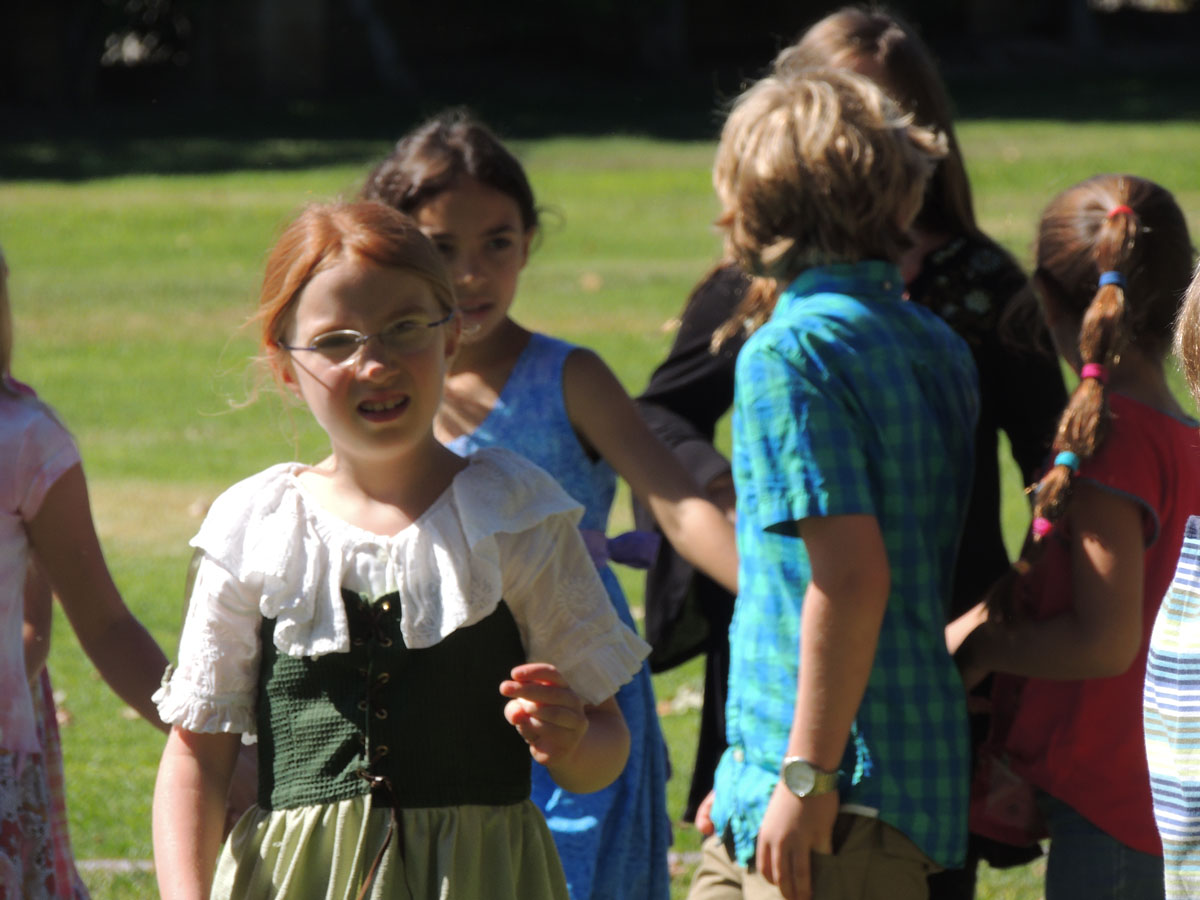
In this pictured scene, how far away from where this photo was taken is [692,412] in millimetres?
3693

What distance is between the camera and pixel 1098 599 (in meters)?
2.79

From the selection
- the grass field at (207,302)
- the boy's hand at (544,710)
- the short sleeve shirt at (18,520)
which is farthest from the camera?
the grass field at (207,302)

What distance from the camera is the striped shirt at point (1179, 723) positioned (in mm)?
1873

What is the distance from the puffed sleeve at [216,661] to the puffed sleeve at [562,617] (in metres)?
0.37

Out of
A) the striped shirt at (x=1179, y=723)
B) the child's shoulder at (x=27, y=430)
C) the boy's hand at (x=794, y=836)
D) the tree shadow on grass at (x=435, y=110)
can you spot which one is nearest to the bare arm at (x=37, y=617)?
the child's shoulder at (x=27, y=430)

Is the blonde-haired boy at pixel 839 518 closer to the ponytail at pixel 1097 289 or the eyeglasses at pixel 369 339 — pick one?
the ponytail at pixel 1097 289

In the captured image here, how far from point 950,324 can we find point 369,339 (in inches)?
51.4

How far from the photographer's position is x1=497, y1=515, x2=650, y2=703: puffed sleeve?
93.7 inches

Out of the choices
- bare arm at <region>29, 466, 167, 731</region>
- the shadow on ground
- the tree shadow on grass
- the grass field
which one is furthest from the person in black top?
the shadow on ground

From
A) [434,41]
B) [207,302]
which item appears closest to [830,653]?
[207,302]

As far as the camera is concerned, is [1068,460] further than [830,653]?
Yes

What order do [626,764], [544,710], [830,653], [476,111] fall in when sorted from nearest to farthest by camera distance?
[544,710], [830,653], [626,764], [476,111]

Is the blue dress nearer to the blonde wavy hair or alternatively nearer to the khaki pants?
the khaki pants

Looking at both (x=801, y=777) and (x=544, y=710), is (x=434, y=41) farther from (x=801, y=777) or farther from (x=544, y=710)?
(x=544, y=710)
